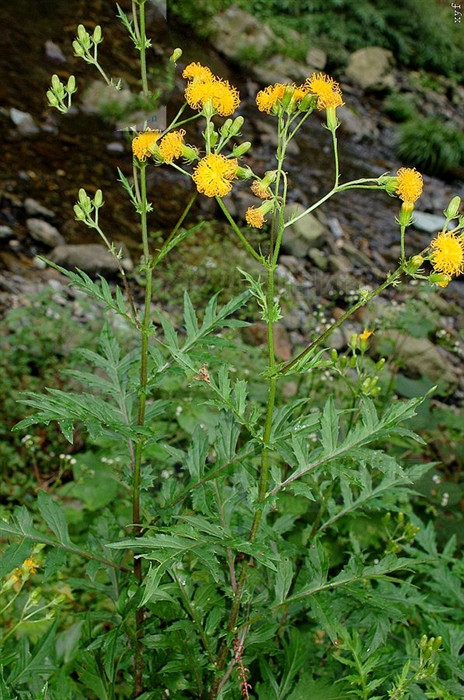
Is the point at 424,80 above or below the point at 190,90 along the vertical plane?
below

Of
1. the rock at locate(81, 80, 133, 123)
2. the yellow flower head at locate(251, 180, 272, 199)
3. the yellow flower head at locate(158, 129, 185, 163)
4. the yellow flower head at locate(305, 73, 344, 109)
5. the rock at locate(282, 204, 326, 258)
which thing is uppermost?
the yellow flower head at locate(305, 73, 344, 109)

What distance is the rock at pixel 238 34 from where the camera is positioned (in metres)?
9.15

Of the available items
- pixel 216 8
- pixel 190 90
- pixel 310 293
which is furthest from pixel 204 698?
pixel 216 8

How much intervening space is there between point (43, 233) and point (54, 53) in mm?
3013

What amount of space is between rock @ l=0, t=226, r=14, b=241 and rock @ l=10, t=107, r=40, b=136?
1.47 meters

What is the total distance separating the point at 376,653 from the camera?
4.77 feet

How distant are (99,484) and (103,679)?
127 cm

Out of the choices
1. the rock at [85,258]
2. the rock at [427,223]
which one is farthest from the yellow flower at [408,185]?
the rock at [427,223]

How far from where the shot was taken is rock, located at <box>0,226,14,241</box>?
4895 millimetres

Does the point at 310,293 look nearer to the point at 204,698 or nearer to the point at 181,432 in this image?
the point at 181,432

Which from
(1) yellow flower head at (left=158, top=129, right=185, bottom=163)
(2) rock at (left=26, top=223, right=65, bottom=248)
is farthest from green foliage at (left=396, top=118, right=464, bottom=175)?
(1) yellow flower head at (left=158, top=129, right=185, bottom=163)

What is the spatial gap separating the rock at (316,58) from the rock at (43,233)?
6772 millimetres

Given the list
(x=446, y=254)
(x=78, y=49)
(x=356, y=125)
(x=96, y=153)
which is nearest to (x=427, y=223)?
(x=356, y=125)

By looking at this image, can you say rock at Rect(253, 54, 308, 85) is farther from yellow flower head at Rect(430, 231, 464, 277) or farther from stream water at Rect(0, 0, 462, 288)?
yellow flower head at Rect(430, 231, 464, 277)
